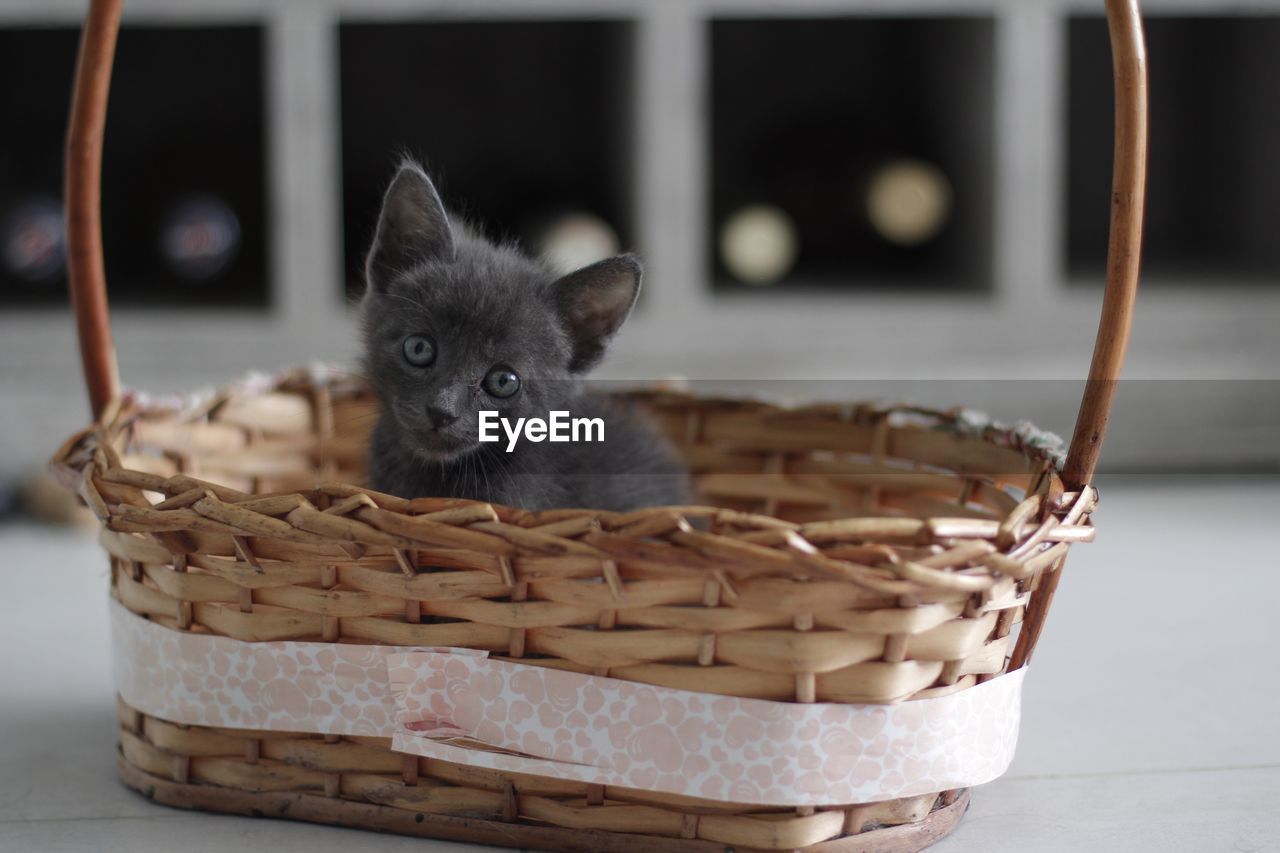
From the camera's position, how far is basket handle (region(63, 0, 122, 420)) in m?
1.13

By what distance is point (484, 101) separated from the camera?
2.85 meters

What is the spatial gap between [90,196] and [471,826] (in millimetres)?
698

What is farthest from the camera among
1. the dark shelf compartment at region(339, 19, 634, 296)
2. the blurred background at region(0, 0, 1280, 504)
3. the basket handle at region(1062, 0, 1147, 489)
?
the dark shelf compartment at region(339, 19, 634, 296)

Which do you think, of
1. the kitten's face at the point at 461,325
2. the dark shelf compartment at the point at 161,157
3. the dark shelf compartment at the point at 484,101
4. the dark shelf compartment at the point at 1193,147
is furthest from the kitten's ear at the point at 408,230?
the dark shelf compartment at the point at 1193,147

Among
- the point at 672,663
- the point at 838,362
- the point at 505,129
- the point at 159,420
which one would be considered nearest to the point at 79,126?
the point at 159,420

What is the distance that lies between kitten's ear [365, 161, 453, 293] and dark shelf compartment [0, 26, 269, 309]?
1392 millimetres

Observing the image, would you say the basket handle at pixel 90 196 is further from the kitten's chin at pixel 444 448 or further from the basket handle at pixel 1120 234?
the basket handle at pixel 1120 234

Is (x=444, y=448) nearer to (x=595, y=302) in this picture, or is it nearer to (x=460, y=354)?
(x=460, y=354)

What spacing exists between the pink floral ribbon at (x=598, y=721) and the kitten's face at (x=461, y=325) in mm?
208

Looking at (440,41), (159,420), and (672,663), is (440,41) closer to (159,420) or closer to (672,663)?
(159,420)

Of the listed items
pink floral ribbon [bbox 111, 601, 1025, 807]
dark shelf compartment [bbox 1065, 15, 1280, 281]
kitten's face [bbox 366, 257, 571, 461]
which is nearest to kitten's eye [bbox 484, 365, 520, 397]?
kitten's face [bbox 366, 257, 571, 461]

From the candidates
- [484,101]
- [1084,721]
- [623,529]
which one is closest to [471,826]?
[623,529]

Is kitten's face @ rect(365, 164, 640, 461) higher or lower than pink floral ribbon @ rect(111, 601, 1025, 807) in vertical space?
higher

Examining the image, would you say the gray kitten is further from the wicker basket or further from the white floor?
the white floor
